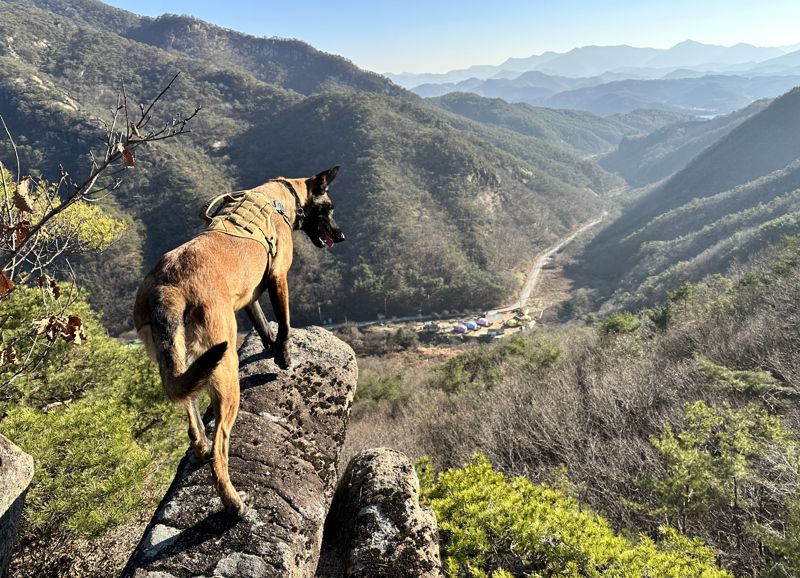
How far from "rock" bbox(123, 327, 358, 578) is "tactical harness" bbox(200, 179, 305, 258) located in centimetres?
163

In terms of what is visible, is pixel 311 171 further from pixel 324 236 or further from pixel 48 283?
pixel 48 283

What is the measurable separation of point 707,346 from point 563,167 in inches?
5179

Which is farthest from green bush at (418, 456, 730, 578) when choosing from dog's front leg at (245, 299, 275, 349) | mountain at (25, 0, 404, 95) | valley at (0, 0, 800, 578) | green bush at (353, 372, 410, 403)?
mountain at (25, 0, 404, 95)

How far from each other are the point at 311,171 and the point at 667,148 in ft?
549

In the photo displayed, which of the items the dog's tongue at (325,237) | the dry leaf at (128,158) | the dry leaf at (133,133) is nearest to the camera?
the dry leaf at (133,133)

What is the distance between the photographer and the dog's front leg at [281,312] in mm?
4383

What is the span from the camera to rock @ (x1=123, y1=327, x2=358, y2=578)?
2.97 meters

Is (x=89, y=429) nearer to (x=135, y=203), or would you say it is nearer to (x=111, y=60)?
(x=135, y=203)

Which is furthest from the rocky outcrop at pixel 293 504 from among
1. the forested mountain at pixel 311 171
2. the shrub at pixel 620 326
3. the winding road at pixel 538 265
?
the winding road at pixel 538 265

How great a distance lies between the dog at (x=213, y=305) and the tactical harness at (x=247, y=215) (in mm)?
10

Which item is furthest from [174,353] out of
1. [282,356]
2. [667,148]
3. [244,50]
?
[667,148]

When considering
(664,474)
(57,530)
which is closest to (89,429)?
(57,530)

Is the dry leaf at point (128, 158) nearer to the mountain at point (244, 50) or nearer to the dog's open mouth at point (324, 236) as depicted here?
the dog's open mouth at point (324, 236)

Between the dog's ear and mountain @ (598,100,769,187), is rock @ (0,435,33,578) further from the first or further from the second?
mountain @ (598,100,769,187)
